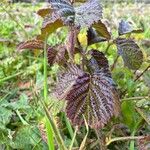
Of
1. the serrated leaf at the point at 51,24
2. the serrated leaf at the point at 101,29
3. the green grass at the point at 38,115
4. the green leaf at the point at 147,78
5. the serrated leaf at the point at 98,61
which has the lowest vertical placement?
the green grass at the point at 38,115

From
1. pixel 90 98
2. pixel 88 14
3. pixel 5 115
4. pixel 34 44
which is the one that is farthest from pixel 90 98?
pixel 5 115

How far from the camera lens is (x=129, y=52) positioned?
3.10ft

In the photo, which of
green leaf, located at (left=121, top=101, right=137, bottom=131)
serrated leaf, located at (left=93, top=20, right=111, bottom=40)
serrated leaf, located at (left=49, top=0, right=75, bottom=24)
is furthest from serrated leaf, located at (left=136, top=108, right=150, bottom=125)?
serrated leaf, located at (left=49, top=0, right=75, bottom=24)

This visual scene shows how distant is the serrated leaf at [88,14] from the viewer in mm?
739

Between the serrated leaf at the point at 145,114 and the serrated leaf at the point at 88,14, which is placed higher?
the serrated leaf at the point at 88,14

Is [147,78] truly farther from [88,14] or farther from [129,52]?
[88,14]

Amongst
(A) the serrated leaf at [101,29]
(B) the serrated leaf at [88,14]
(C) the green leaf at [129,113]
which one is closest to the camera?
(B) the serrated leaf at [88,14]

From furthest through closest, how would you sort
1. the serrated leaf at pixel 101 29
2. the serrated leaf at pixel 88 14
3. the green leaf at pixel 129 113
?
the green leaf at pixel 129 113
the serrated leaf at pixel 101 29
the serrated leaf at pixel 88 14

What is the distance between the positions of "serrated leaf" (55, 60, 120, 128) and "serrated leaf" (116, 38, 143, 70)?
0.15m

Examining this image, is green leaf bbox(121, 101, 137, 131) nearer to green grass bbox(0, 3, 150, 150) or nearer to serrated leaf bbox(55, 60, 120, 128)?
green grass bbox(0, 3, 150, 150)

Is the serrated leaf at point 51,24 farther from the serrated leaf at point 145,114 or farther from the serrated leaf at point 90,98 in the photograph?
the serrated leaf at point 145,114

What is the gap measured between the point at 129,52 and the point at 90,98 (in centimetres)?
22

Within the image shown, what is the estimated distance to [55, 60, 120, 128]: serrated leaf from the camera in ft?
2.49

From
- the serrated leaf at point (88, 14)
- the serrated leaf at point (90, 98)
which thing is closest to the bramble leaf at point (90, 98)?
the serrated leaf at point (90, 98)
